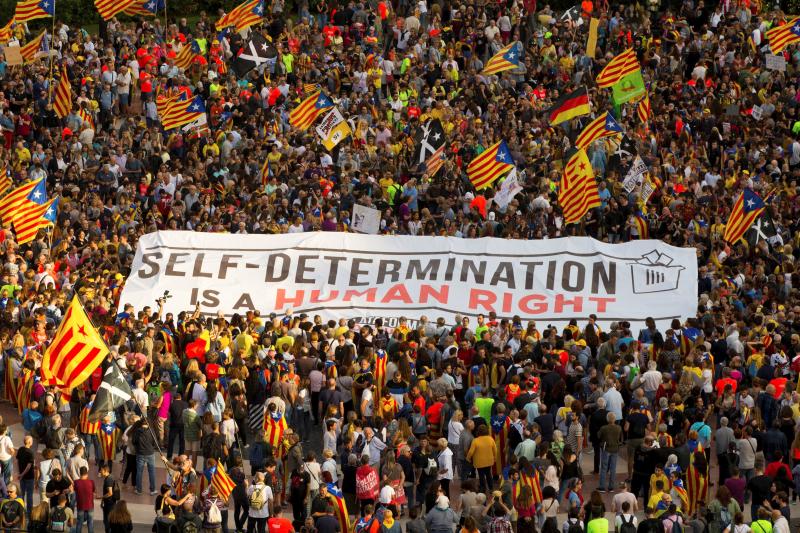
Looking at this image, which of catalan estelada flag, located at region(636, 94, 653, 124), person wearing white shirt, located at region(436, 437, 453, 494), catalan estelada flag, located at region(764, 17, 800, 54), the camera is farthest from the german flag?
person wearing white shirt, located at region(436, 437, 453, 494)

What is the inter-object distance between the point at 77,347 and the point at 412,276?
33.1 feet

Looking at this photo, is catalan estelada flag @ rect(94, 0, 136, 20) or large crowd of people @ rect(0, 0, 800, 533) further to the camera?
catalan estelada flag @ rect(94, 0, 136, 20)

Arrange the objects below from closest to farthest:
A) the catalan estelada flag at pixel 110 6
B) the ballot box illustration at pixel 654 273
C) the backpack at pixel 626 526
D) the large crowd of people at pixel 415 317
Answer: the backpack at pixel 626 526 → the large crowd of people at pixel 415 317 → the ballot box illustration at pixel 654 273 → the catalan estelada flag at pixel 110 6

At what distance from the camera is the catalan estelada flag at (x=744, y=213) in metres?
33.8

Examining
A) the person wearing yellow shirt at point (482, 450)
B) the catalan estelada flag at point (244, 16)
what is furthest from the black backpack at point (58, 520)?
the catalan estelada flag at point (244, 16)

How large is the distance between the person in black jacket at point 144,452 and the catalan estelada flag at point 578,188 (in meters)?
11.8

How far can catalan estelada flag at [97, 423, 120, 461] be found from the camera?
89.1ft

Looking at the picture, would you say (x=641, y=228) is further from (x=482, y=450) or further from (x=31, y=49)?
(x=31, y=49)

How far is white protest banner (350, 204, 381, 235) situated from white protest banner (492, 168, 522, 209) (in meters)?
2.59

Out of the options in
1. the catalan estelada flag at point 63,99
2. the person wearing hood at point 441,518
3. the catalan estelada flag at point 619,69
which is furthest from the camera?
the catalan estelada flag at point 63,99

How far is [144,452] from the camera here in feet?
88.0

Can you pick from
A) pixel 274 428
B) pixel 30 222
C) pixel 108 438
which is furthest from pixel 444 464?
pixel 30 222

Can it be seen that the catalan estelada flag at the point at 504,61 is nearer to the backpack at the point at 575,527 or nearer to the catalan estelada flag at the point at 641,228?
the catalan estelada flag at the point at 641,228

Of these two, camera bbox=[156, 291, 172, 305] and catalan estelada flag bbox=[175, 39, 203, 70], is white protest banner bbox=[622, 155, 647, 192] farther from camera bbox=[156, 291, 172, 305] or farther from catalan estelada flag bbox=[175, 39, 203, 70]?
catalan estelada flag bbox=[175, 39, 203, 70]
